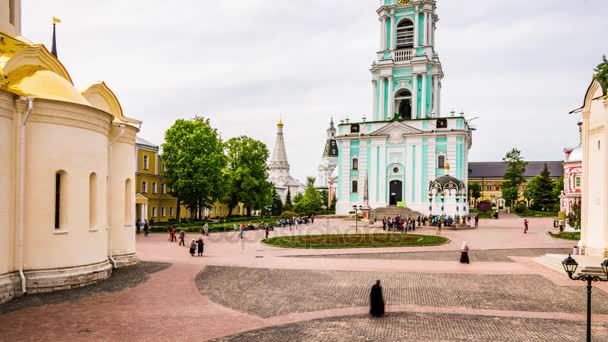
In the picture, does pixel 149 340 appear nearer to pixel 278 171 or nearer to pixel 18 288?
pixel 18 288

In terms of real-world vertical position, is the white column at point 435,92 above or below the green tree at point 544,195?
above

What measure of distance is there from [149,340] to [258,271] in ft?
30.5

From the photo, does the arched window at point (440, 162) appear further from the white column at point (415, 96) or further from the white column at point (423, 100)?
the white column at point (415, 96)

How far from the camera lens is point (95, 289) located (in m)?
15.7

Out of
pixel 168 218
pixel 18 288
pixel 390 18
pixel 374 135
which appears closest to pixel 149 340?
pixel 18 288

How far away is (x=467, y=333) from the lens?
38.3 ft

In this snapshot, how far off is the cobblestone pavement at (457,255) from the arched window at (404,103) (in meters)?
44.1

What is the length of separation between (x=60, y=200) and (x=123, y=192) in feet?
16.9

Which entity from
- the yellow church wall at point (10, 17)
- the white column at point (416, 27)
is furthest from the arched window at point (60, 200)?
the white column at point (416, 27)

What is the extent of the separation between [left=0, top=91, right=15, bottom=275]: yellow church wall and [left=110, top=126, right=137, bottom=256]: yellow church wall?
5.65 m

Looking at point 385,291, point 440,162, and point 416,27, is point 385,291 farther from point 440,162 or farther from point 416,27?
point 416,27

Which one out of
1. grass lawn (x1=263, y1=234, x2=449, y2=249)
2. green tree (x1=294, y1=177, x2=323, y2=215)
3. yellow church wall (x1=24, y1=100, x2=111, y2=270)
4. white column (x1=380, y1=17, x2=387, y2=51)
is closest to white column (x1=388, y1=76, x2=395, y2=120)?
white column (x1=380, y1=17, x2=387, y2=51)

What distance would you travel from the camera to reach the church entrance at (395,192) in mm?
65000

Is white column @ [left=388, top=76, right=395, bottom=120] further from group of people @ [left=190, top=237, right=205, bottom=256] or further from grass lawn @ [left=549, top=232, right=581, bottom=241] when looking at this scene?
group of people @ [left=190, top=237, right=205, bottom=256]
